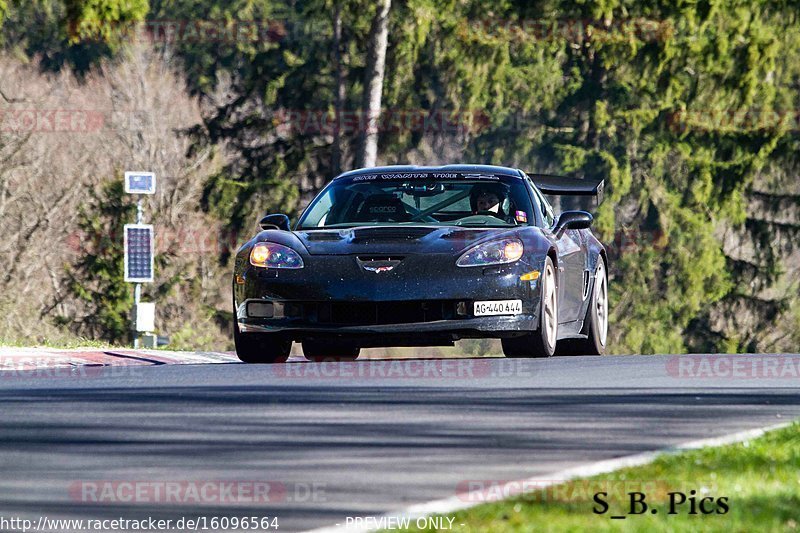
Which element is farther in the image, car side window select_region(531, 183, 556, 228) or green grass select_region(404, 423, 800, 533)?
car side window select_region(531, 183, 556, 228)

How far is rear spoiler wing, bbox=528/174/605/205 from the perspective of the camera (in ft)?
53.7

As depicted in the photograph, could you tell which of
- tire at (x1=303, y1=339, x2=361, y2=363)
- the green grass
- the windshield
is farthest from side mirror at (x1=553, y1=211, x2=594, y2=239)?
the green grass

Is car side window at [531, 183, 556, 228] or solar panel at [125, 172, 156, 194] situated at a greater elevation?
car side window at [531, 183, 556, 228]

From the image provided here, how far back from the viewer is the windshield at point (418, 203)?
14.0 m

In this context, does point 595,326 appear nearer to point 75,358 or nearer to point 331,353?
point 331,353

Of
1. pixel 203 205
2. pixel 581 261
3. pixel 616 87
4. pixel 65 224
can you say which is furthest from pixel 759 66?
pixel 581 261

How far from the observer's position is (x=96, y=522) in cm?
598

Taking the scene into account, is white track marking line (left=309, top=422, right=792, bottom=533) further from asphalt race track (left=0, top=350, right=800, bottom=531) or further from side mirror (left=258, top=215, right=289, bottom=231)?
side mirror (left=258, top=215, right=289, bottom=231)

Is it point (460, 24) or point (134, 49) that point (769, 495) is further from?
point (134, 49)

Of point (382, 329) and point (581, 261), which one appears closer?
point (382, 329)

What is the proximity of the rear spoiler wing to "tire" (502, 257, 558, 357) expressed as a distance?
2.74 meters

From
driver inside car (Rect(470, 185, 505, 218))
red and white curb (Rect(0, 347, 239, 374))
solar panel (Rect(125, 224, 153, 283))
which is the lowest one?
solar panel (Rect(125, 224, 153, 283))

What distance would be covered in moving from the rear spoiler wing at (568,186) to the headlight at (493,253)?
3182 millimetres

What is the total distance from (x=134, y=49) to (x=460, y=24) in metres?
19.6
